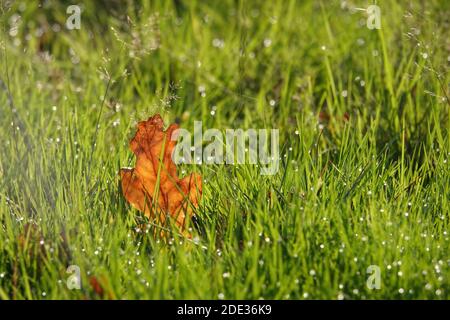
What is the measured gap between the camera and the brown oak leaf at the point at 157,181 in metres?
2.33

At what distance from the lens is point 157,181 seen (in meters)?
2.32

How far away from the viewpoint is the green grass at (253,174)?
2051 mm

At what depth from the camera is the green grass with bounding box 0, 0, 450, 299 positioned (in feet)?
6.73

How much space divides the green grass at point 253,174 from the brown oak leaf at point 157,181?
50 mm

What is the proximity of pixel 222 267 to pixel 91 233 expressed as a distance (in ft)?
1.36

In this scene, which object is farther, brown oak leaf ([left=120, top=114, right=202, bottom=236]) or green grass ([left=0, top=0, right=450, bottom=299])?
brown oak leaf ([left=120, top=114, right=202, bottom=236])

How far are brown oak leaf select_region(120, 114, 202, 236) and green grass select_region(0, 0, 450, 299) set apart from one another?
0.17ft

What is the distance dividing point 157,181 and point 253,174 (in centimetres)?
31

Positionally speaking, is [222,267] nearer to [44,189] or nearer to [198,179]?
[198,179]

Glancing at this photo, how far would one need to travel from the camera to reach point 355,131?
2680 millimetres

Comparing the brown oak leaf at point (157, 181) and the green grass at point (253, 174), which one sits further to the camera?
the brown oak leaf at point (157, 181)

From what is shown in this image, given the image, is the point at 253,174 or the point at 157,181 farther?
the point at 253,174
